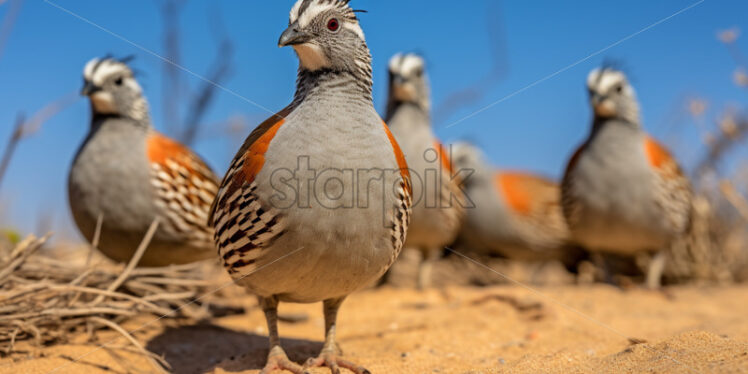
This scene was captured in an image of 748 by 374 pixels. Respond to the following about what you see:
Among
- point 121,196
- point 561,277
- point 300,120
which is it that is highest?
point 300,120

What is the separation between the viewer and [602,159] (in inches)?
337

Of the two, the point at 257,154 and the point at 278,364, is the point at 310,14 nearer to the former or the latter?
the point at 257,154

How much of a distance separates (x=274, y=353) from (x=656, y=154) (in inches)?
268

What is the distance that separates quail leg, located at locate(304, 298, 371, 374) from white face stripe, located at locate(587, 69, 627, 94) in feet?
19.8

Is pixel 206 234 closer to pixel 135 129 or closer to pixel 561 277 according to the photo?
pixel 135 129

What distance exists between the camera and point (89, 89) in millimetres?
6535

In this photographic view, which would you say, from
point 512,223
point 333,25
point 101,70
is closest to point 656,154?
point 512,223

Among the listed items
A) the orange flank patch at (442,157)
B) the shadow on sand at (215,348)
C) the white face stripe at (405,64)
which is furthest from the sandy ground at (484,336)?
the white face stripe at (405,64)

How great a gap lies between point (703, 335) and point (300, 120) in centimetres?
295

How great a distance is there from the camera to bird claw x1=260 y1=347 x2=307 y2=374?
4055 millimetres

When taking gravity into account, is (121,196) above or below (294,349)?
above

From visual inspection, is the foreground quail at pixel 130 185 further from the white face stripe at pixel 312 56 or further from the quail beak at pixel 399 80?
the quail beak at pixel 399 80

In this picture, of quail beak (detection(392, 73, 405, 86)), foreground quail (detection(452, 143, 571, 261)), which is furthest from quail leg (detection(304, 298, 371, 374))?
foreground quail (detection(452, 143, 571, 261))

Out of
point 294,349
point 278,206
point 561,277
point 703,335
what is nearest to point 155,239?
point 294,349
